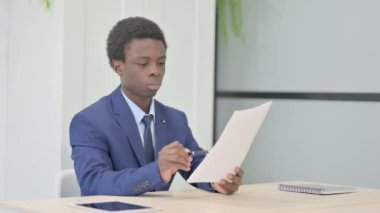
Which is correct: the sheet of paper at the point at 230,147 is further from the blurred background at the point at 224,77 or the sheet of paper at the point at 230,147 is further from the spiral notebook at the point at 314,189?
the blurred background at the point at 224,77

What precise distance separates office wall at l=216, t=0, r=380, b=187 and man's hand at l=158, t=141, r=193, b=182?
1555 millimetres

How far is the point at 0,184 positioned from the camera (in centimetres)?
366

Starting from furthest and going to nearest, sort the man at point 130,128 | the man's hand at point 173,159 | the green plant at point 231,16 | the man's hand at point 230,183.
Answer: the green plant at point 231,16, the man's hand at point 230,183, the man at point 130,128, the man's hand at point 173,159

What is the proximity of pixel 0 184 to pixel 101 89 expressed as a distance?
2.49ft

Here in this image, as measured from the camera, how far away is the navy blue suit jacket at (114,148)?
2.14 metres

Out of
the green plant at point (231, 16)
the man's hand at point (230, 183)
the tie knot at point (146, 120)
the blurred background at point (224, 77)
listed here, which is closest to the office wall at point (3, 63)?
the blurred background at point (224, 77)

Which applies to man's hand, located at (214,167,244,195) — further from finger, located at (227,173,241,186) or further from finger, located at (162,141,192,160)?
finger, located at (162,141,192,160)

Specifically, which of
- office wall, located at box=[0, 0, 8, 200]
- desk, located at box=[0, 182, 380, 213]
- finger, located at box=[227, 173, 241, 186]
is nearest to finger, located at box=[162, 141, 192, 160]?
desk, located at box=[0, 182, 380, 213]

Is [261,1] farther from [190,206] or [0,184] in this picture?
[190,206]

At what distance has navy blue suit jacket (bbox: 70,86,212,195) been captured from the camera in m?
2.14

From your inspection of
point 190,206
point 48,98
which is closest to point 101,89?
point 48,98

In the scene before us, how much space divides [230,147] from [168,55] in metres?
1.69

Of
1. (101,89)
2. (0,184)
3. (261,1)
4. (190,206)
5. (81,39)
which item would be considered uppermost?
(261,1)

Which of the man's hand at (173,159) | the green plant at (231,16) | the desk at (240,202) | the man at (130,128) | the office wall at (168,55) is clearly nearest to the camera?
the desk at (240,202)
